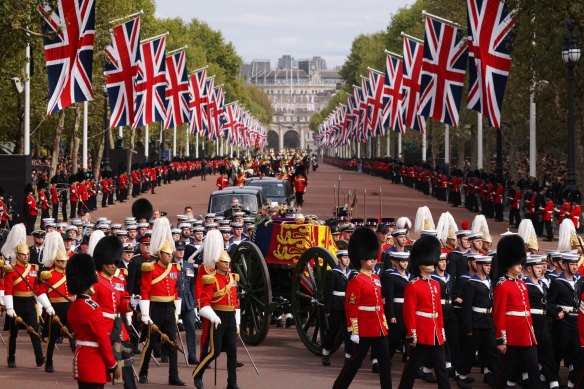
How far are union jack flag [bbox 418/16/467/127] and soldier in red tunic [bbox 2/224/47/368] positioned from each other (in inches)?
914

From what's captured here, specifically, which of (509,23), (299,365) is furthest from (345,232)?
(509,23)

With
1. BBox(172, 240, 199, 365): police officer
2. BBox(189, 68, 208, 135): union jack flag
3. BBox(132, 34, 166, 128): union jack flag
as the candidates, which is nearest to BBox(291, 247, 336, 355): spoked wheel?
BBox(172, 240, 199, 365): police officer

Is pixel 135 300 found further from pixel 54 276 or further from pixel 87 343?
pixel 87 343

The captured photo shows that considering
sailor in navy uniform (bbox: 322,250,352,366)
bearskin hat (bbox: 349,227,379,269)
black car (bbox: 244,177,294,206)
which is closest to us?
bearskin hat (bbox: 349,227,379,269)

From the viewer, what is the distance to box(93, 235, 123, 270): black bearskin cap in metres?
11.1

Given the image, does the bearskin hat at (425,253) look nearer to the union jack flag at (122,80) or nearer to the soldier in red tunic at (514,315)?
the soldier in red tunic at (514,315)

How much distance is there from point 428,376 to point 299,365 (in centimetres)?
164

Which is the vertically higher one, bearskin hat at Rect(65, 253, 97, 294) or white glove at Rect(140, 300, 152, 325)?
bearskin hat at Rect(65, 253, 97, 294)

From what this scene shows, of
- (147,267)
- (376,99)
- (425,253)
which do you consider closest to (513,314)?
(425,253)

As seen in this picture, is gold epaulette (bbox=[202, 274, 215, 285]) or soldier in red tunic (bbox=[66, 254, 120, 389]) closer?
soldier in red tunic (bbox=[66, 254, 120, 389])

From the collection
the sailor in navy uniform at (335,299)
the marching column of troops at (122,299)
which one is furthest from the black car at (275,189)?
the sailor in navy uniform at (335,299)

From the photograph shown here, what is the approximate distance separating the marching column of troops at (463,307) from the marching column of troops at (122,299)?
4.55ft

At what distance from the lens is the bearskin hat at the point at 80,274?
33.3ft

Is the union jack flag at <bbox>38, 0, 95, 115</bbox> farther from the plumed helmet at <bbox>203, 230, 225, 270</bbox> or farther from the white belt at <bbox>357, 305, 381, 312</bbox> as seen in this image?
the white belt at <bbox>357, 305, 381, 312</bbox>
